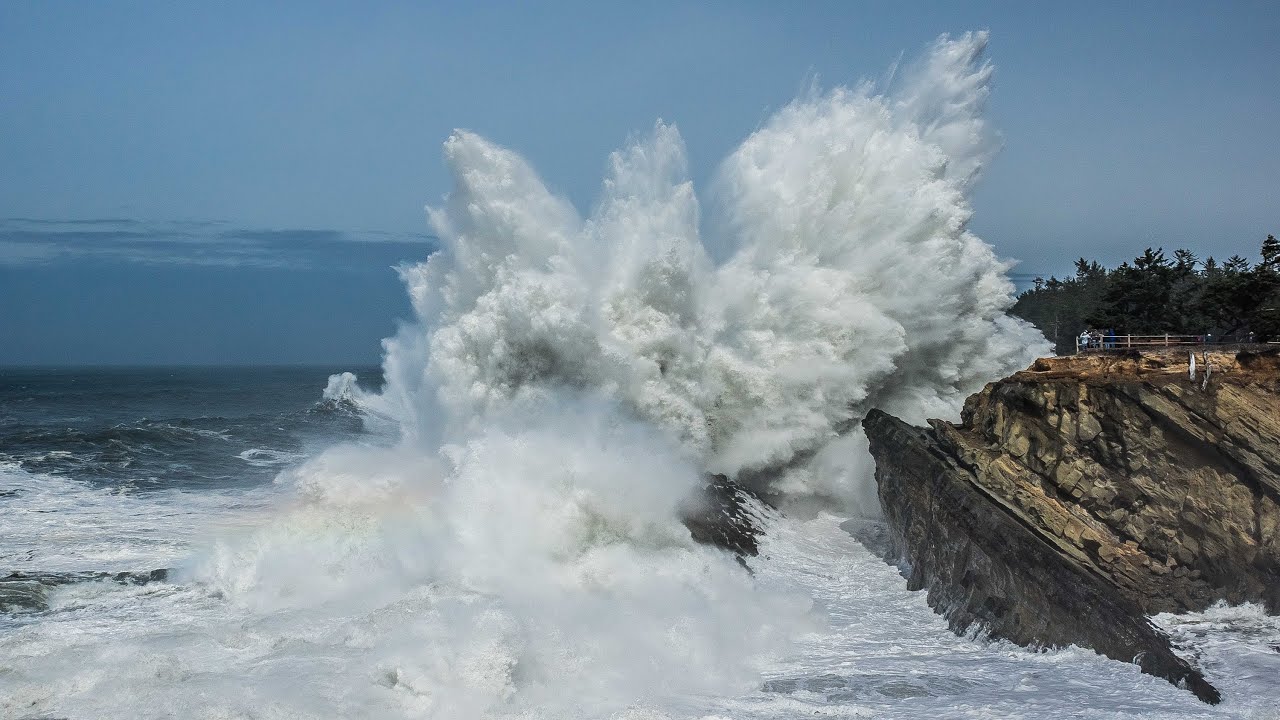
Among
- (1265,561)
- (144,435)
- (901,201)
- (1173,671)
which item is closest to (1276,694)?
(1173,671)

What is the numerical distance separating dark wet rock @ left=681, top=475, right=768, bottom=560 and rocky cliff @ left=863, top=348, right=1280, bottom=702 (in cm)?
348

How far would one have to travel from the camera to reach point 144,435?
3703 centimetres

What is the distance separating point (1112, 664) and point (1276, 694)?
1.94m

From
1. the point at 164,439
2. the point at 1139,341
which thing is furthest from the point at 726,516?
the point at 164,439

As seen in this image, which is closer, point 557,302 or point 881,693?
point 881,693

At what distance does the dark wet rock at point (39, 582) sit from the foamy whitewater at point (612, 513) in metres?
0.37

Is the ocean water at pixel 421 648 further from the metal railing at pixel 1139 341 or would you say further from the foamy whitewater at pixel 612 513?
the metal railing at pixel 1139 341

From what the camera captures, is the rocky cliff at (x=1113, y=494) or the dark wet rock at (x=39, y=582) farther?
the rocky cliff at (x=1113, y=494)

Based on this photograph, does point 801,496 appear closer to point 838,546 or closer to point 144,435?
point 838,546

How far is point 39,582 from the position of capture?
16031 millimetres

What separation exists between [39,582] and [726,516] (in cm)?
1254

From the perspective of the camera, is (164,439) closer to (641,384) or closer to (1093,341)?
(641,384)

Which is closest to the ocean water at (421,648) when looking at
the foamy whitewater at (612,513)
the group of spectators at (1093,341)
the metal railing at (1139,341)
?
the foamy whitewater at (612,513)

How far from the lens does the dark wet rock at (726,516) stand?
1923 centimetres
